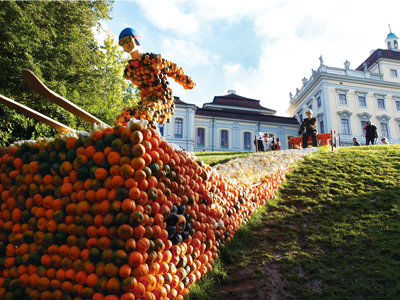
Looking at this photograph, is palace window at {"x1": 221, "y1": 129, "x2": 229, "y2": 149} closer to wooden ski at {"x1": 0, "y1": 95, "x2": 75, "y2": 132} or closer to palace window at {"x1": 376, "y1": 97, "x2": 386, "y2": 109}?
palace window at {"x1": 376, "y1": 97, "x2": 386, "y2": 109}

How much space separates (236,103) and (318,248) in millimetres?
39176

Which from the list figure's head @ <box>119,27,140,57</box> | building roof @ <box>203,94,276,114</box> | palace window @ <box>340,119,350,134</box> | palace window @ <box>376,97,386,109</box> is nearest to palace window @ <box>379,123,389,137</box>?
palace window @ <box>376,97,386,109</box>

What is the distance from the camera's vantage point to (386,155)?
425 inches

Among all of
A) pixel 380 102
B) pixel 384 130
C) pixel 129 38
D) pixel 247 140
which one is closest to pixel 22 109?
pixel 129 38

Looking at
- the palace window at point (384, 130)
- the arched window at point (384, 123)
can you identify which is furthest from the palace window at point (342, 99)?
the palace window at point (384, 130)

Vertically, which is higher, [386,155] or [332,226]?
[386,155]

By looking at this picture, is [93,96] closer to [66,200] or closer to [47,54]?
[47,54]

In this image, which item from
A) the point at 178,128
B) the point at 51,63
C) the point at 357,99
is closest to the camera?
the point at 51,63

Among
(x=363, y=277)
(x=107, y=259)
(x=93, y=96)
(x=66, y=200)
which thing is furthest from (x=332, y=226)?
(x=93, y=96)

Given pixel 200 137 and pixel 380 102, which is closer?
pixel 200 137

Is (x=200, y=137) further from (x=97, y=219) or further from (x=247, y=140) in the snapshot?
(x=97, y=219)

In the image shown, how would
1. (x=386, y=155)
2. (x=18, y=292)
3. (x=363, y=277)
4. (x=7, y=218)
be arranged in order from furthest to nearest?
(x=386, y=155) < (x=363, y=277) < (x=7, y=218) < (x=18, y=292)

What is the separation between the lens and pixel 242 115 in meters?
39.5

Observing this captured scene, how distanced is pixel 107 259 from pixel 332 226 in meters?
4.36
